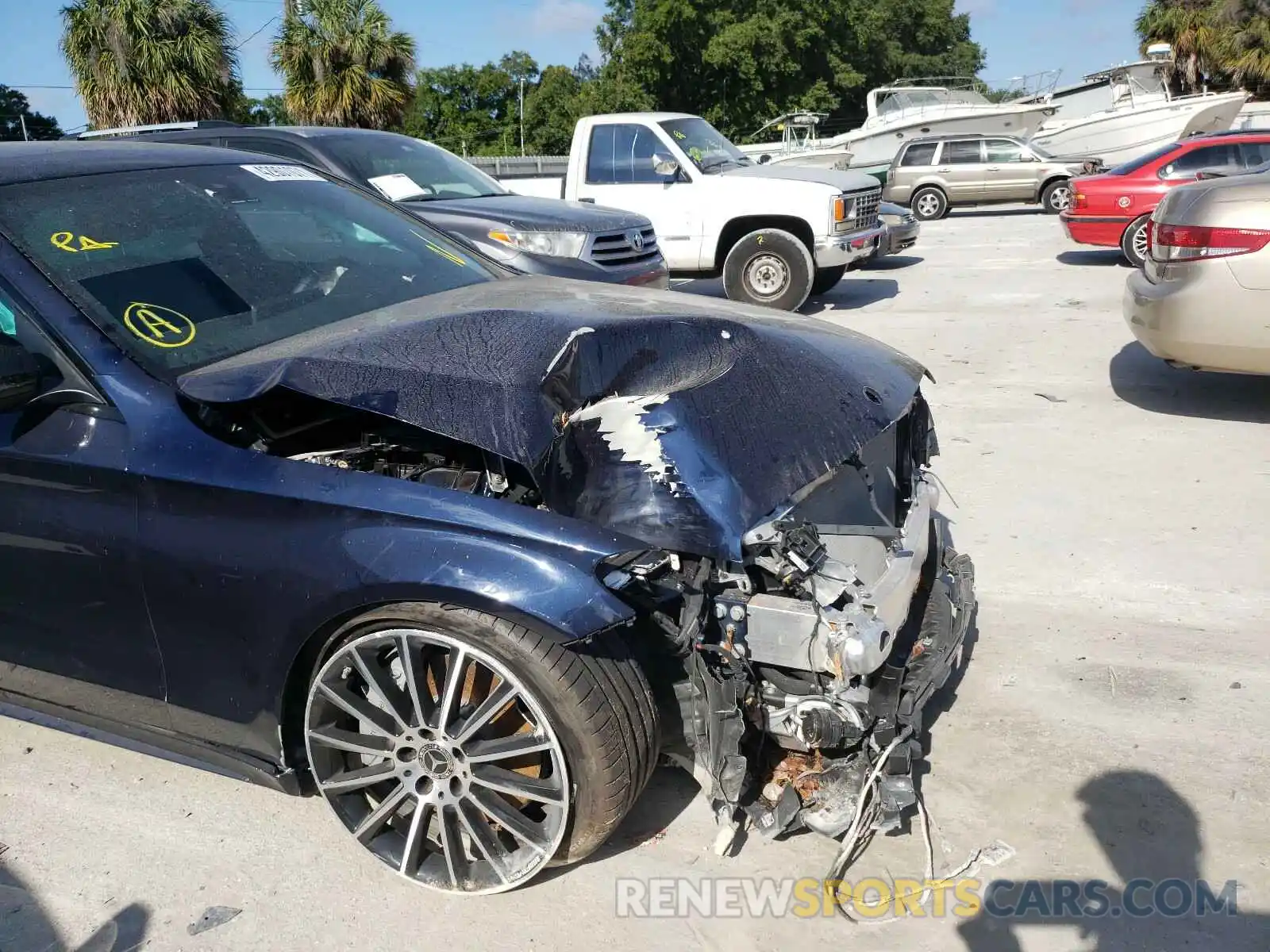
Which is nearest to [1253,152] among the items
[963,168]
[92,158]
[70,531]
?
[963,168]

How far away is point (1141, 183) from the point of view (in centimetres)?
1295

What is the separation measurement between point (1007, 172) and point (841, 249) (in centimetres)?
1079

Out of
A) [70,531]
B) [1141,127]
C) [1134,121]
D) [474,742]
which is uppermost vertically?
[1134,121]

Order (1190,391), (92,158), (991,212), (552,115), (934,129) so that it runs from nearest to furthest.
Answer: (92,158)
(1190,391)
(991,212)
(934,129)
(552,115)

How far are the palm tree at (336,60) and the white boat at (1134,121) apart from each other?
14331mm

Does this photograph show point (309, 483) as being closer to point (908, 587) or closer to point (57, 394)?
point (57, 394)

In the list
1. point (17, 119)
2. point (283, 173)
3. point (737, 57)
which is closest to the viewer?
point (283, 173)

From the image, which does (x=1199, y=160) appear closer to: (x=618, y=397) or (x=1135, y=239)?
(x=1135, y=239)

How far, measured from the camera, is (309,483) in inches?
102

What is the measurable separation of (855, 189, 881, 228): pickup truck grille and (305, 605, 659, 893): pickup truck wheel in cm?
902

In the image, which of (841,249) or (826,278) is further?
(826,278)

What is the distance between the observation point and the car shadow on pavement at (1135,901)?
249cm

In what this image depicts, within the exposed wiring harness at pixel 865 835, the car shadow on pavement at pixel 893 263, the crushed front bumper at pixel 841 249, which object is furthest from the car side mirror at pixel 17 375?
the car shadow on pavement at pixel 893 263

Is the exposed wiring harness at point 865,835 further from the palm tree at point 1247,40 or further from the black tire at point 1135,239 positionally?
the palm tree at point 1247,40
